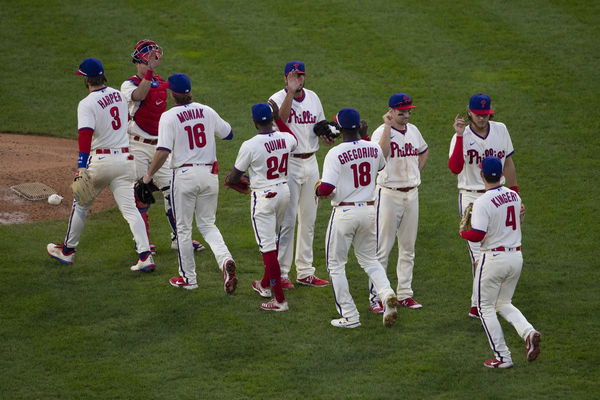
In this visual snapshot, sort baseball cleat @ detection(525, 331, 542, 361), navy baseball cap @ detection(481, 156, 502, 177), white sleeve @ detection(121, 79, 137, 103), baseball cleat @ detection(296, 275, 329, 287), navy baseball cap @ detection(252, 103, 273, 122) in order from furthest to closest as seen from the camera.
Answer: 1. white sleeve @ detection(121, 79, 137, 103)
2. baseball cleat @ detection(296, 275, 329, 287)
3. navy baseball cap @ detection(252, 103, 273, 122)
4. navy baseball cap @ detection(481, 156, 502, 177)
5. baseball cleat @ detection(525, 331, 542, 361)

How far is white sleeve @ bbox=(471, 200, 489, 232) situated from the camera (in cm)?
785

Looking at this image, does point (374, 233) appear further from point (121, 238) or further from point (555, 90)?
point (555, 90)

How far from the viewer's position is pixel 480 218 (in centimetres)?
786

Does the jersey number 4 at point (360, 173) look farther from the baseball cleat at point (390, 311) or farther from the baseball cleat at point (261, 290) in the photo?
the baseball cleat at point (261, 290)

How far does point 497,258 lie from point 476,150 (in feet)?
4.39

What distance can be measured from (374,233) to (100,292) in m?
2.71

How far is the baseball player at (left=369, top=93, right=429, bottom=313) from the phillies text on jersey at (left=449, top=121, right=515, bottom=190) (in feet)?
1.31

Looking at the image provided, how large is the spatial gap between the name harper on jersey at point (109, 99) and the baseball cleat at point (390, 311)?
3439 millimetres

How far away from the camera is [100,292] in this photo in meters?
9.38

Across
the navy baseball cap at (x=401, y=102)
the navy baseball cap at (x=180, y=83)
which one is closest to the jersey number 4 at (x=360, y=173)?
the navy baseball cap at (x=401, y=102)

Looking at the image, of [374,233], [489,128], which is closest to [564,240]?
[489,128]

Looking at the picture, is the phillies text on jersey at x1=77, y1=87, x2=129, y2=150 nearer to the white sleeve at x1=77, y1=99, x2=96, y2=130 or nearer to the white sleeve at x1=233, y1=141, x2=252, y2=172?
the white sleeve at x1=77, y1=99, x2=96, y2=130

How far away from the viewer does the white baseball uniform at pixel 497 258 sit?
7.85 m

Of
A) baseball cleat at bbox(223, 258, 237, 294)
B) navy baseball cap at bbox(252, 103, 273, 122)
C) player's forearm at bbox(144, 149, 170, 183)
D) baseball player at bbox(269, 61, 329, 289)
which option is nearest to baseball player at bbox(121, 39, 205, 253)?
player's forearm at bbox(144, 149, 170, 183)
